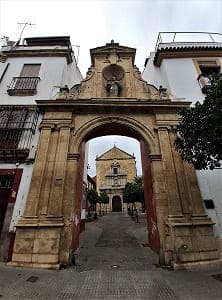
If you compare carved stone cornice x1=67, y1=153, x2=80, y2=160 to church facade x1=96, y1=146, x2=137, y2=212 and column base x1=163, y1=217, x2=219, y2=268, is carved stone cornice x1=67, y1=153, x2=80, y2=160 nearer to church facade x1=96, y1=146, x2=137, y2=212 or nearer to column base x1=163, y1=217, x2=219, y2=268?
column base x1=163, y1=217, x2=219, y2=268

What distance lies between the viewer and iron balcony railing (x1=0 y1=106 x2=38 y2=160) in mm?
7426

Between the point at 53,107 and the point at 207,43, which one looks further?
the point at 207,43

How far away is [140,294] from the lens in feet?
13.2

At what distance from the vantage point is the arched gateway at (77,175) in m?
5.98

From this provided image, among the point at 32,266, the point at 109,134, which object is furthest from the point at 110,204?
the point at 32,266

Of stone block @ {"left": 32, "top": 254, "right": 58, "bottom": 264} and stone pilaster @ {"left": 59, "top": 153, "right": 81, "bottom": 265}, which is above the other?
stone pilaster @ {"left": 59, "top": 153, "right": 81, "bottom": 265}

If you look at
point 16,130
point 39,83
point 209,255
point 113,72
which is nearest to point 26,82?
point 39,83

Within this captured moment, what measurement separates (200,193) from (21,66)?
1101 centimetres

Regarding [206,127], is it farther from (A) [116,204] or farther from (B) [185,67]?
(A) [116,204]

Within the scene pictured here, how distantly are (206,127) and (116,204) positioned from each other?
120ft

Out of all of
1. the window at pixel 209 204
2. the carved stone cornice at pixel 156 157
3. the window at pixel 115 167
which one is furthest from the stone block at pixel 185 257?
the window at pixel 115 167

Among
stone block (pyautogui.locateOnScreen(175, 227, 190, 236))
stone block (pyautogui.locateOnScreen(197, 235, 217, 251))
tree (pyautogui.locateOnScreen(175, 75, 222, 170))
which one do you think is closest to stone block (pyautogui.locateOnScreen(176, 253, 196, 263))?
stone block (pyautogui.locateOnScreen(197, 235, 217, 251))

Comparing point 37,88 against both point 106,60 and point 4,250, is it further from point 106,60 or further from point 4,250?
point 4,250

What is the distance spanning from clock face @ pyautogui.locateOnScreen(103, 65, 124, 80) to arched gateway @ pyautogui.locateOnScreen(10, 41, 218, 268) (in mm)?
256
